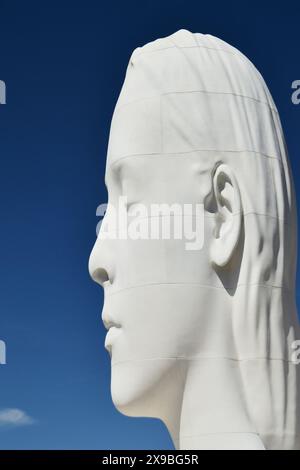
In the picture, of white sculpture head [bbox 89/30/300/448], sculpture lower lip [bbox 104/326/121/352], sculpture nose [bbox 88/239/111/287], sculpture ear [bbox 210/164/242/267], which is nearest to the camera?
white sculpture head [bbox 89/30/300/448]

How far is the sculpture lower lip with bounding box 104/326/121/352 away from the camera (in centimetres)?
575

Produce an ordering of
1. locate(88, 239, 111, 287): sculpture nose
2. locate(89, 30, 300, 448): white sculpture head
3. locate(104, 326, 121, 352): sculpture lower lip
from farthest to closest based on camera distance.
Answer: locate(88, 239, 111, 287): sculpture nose < locate(104, 326, 121, 352): sculpture lower lip < locate(89, 30, 300, 448): white sculpture head

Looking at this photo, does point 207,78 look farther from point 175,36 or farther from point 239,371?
point 239,371

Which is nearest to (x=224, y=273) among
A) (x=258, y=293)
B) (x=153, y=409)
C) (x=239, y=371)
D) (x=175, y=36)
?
(x=258, y=293)

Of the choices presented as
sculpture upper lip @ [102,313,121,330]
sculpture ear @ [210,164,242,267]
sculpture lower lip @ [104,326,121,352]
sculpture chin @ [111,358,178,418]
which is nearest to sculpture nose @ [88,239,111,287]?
sculpture upper lip @ [102,313,121,330]

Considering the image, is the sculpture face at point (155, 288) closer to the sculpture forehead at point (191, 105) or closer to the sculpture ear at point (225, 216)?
the sculpture ear at point (225, 216)

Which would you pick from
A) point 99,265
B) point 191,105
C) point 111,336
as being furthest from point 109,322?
point 191,105

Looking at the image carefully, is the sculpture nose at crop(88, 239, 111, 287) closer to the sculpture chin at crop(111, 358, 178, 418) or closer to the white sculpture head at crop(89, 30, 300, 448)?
the white sculpture head at crop(89, 30, 300, 448)

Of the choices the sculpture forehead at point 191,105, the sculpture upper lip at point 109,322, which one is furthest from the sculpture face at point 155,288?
the sculpture forehead at point 191,105

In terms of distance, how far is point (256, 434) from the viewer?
5273 millimetres

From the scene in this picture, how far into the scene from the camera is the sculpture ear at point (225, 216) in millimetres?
5609

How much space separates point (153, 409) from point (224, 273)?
1206mm

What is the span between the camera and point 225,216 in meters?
5.78

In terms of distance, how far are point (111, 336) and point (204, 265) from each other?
952mm
